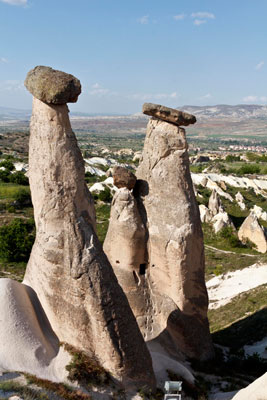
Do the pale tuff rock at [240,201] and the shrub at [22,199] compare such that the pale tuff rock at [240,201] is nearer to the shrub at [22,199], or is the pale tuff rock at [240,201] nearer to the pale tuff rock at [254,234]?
the pale tuff rock at [254,234]

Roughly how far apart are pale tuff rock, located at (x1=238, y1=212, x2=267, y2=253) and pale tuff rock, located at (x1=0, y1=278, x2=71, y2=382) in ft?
60.2

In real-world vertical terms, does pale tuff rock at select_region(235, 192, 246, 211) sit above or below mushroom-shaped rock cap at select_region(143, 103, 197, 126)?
below

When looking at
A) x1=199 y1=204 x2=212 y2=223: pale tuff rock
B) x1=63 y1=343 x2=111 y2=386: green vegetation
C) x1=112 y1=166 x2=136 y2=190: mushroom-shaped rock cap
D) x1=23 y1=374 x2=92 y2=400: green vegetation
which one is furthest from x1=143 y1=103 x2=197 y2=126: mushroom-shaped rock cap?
x1=199 y1=204 x2=212 y2=223: pale tuff rock

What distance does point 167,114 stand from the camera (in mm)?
8461

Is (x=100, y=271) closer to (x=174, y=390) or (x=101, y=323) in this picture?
(x=101, y=323)

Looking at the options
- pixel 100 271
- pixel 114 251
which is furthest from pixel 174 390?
pixel 114 251

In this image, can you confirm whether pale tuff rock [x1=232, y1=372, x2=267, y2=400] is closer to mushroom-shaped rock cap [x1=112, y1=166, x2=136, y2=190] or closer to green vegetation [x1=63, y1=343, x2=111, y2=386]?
green vegetation [x1=63, y1=343, x2=111, y2=386]

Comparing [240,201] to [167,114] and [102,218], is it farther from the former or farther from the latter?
[167,114]

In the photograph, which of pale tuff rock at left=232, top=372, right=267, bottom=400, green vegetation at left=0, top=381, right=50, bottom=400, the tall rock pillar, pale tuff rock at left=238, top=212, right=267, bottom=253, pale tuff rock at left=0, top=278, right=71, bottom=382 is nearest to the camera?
green vegetation at left=0, top=381, right=50, bottom=400

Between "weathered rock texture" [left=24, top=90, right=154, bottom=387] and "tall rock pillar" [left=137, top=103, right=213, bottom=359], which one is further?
"tall rock pillar" [left=137, top=103, right=213, bottom=359]

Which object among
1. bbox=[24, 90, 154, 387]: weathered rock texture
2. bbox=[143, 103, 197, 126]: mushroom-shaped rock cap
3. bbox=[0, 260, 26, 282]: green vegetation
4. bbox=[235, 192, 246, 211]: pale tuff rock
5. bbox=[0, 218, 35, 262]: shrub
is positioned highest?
bbox=[143, 103, 197, 126]: mushroom-shaped rock cap

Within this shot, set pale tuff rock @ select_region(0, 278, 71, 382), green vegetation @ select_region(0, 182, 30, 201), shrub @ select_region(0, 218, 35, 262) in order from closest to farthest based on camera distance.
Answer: pale tuff rock @ select_region(0, 278, 71, 382)
shrub @ select_region(0, 218, 35, 262)
green vegetation @ select_region(0, 182, 30, 201)

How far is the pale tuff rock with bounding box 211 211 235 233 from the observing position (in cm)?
2607

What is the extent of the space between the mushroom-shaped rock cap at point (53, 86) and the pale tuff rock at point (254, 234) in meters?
19.0
